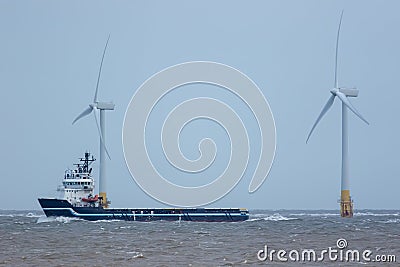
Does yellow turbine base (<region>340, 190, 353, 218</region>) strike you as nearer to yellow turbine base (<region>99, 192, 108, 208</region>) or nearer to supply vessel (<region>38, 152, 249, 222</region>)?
supply vessel (<region>38, 152, 249, 222</region>)

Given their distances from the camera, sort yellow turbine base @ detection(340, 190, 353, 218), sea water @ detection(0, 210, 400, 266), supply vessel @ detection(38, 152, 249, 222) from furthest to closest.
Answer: yellow turbine base @ detection(340, 190, 353, 218)
supply vessel @ detection(38, 152, 249, 222)
sea water @ detection(0, 210, 400, 266)

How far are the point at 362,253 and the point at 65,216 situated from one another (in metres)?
71.9

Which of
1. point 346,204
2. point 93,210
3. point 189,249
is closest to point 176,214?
point 93,210

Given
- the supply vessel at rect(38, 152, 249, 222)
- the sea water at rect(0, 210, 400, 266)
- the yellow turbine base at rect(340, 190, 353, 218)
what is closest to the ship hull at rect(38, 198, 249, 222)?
the supply vessel at rect(38, 152, 249, 222)

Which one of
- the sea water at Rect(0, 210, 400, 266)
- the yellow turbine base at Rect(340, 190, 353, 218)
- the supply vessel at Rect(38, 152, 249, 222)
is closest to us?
the sea water at Rect(0, 210, 400, 266)

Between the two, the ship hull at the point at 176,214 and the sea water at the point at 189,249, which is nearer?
the sea water at the point at 189,249

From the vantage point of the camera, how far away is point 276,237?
8594 centimetres

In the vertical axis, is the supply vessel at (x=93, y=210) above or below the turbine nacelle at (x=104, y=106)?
below

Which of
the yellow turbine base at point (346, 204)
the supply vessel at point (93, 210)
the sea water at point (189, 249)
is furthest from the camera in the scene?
the yellow turbine base at point (346, 204)

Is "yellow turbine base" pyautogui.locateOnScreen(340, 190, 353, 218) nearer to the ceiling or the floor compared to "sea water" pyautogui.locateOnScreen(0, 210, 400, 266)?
nearer to the ceiling

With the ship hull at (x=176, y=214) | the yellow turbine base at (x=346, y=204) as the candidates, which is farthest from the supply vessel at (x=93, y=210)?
the yellow turbine base at (x=346, y=204)

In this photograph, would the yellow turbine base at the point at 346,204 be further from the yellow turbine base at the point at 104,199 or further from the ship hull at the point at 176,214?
the yellow turbine base at the point at 104,199

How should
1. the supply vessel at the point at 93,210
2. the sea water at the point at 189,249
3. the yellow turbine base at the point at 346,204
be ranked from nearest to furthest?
the sea water at the point at 189,249 < the supply vessel at the point at 93,210 < the yellow turbine base at the point at 346,204

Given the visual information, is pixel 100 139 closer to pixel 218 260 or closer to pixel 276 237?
pixel 276 237
